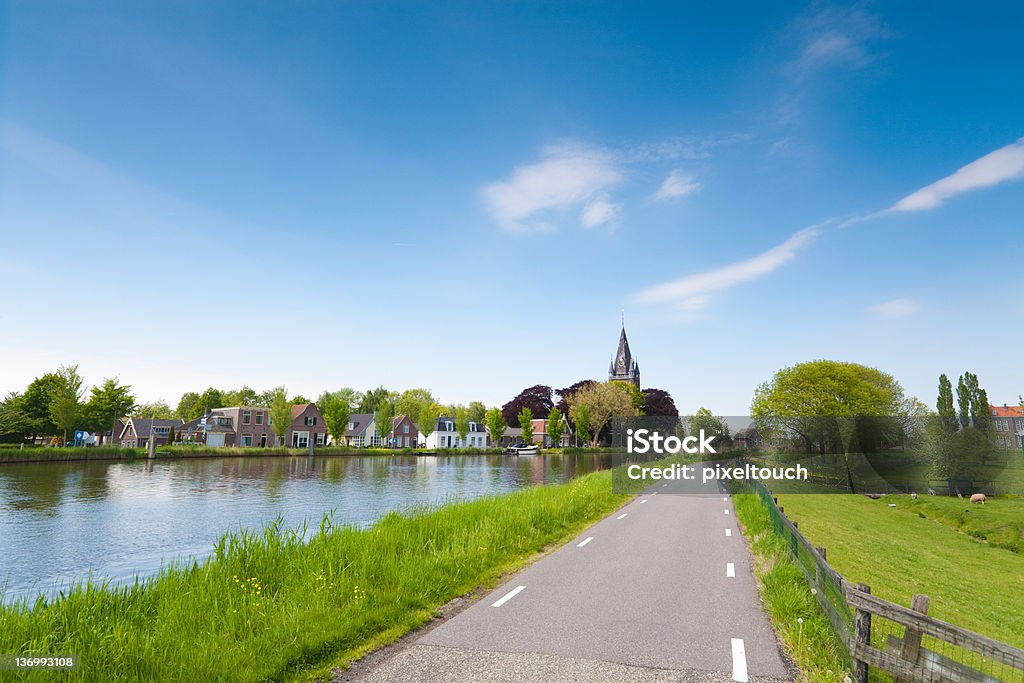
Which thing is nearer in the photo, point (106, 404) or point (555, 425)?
point (106, 404)

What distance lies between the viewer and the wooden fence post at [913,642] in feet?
19.5

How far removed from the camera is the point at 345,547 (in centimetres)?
1173

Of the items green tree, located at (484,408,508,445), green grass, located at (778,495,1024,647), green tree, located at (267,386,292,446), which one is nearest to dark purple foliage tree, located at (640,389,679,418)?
green tree, located at (484,408,508,445)

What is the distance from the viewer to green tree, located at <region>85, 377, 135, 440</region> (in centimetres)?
7431

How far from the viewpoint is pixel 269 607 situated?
339 inches

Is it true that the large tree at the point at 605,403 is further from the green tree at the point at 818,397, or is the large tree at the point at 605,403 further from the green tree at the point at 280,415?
the green tree at the point at 280,415

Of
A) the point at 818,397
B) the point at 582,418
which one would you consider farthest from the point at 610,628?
the point at 582,418

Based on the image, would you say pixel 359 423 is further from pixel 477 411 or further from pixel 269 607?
pixel 269 607

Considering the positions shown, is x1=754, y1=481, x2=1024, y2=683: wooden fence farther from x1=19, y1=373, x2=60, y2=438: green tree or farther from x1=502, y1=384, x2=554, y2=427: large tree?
x1=502, y1=384, x2=554, y2=427: large tree

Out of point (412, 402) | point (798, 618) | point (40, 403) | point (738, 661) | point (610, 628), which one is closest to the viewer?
point (738, 661)

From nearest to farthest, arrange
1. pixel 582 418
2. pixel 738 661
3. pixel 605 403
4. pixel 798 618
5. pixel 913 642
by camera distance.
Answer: pixel 913 642 < pixel 738 661 < pixel 798 618 < pixel 605 403 < pixel 582 418

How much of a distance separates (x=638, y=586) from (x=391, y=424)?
99.7 m

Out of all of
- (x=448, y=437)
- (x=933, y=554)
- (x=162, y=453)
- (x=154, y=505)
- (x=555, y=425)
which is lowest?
(x=933, y=554)

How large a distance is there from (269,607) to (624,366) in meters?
148
